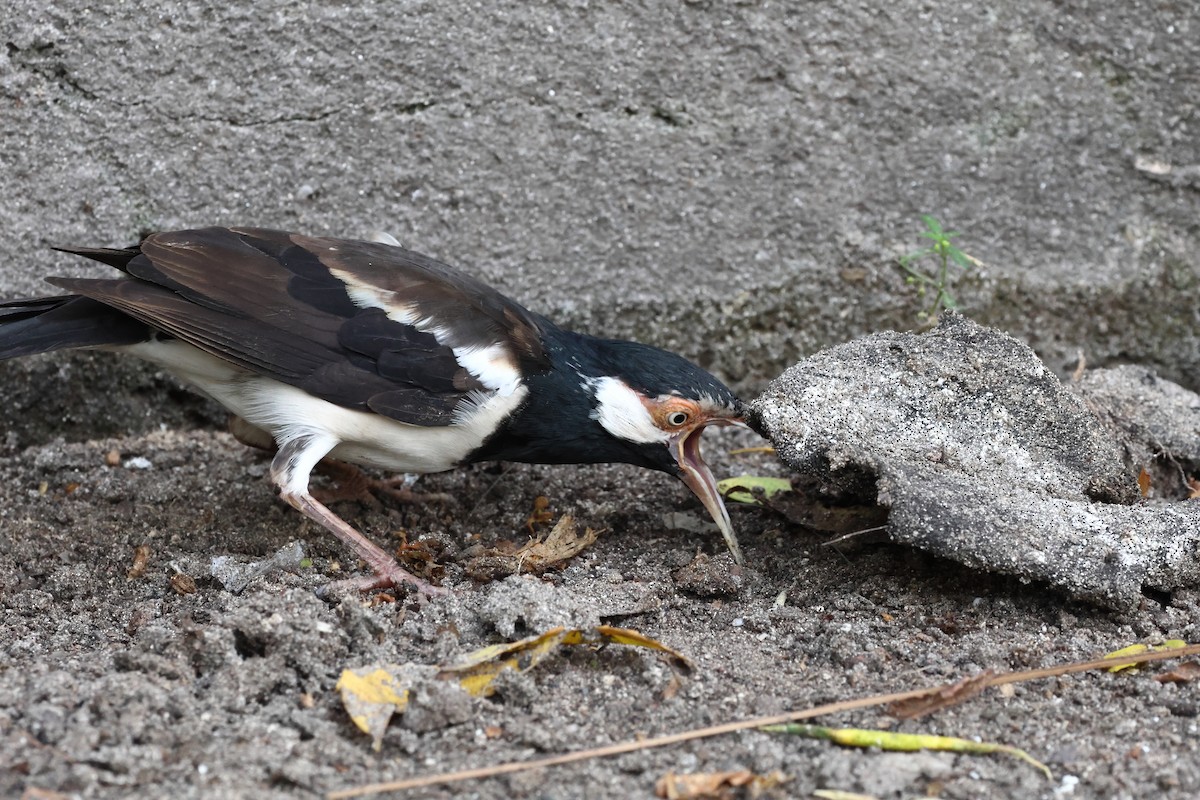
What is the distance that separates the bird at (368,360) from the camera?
4145 mm

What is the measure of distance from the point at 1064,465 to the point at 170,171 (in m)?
3.28

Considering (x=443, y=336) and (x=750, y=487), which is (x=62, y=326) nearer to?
(x=443, y=336)

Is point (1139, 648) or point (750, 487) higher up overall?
point (1139, 648)

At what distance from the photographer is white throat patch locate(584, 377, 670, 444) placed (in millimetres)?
4402

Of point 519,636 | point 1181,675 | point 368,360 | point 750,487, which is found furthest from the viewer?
point 750,487

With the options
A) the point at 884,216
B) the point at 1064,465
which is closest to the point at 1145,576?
the point at 1064,465

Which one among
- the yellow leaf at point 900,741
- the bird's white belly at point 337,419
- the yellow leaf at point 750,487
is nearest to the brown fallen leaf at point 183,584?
the bird's white belly at point 337,419

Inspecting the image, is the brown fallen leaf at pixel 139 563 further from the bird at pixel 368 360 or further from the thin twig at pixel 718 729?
the thin twig at pixel 718 729

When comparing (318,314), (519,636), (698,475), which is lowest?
(698,475)

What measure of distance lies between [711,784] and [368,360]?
2033 mm

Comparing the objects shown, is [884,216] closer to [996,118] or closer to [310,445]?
[996,118]

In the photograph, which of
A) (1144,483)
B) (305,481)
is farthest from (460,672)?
(1144,483)

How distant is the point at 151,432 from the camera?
513 centimetres

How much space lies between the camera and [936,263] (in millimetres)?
5301
